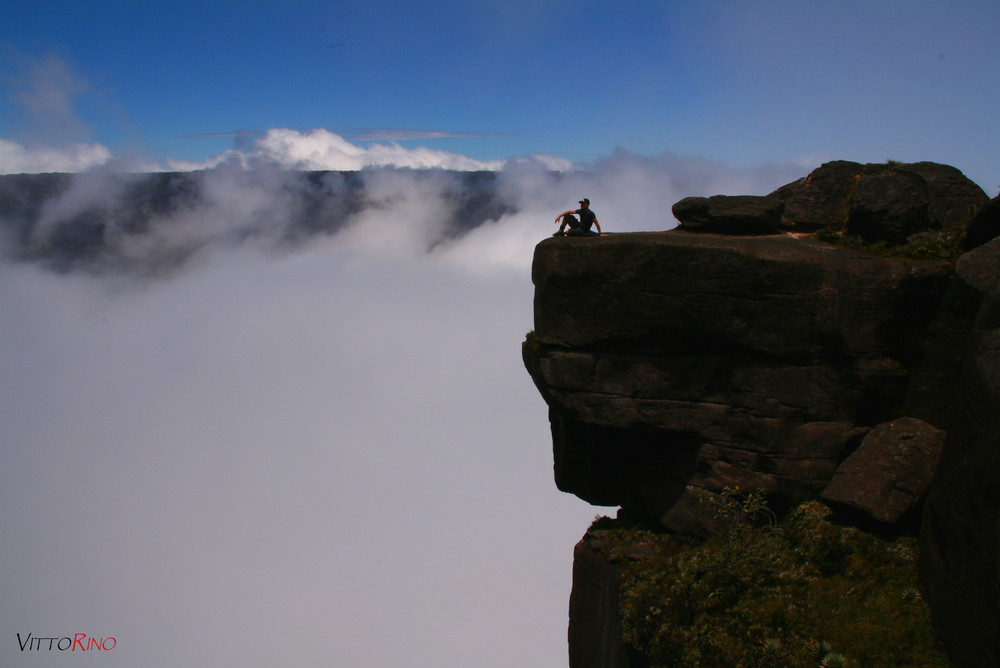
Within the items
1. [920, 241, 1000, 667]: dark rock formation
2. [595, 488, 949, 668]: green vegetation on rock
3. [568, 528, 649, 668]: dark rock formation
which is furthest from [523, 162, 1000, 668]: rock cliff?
[920, 241, 1000, 667]: dark rock formation

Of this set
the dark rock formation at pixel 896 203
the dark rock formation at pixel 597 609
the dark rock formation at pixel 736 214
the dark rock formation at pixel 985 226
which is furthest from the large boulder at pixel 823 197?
the dark rock formation at pixel 597 609

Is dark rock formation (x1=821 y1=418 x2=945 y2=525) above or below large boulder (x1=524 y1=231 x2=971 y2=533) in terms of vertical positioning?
below

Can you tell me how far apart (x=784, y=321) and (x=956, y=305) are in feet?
10.2

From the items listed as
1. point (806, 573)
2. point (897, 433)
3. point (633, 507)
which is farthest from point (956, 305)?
point (633, 507)

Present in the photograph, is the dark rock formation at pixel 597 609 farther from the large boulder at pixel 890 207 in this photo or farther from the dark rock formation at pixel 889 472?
the large boulder at pixel 890 207

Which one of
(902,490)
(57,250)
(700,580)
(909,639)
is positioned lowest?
(909,639)

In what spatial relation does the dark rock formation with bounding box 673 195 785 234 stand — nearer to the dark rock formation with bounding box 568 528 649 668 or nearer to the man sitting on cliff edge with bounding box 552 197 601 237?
the man sitting on cliff edge with bounding box 552 197 601 237

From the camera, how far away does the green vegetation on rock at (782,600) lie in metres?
10.1

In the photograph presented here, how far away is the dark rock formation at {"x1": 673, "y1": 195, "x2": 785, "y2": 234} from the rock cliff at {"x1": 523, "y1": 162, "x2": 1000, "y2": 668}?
0.12 ft

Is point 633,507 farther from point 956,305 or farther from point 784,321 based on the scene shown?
point 956,305

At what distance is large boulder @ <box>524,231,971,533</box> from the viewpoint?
43.0ft

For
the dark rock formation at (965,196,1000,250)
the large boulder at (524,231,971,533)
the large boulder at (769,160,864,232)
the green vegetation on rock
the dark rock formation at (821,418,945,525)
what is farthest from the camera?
the large boulder at (769,160,864,232)

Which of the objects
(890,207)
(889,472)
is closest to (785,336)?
(889,472)

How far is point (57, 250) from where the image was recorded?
172 meters
